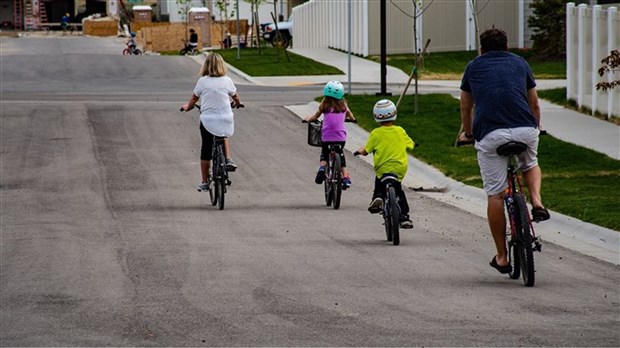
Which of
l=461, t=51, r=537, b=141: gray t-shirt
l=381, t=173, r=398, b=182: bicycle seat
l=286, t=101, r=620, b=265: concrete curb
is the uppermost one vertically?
l=461, t=51, r=537, b=141: gray t-shirt

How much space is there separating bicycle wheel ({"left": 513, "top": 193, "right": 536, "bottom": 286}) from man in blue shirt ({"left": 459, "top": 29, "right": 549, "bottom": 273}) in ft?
0.30

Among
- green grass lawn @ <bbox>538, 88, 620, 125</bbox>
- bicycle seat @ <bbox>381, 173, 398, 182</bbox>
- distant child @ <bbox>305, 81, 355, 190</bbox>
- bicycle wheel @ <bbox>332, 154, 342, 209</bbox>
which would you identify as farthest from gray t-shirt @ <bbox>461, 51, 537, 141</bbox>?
green grass lawn @ <bbox>538, 88, 620, 125</bbox>

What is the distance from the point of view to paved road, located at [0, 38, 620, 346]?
891 cm

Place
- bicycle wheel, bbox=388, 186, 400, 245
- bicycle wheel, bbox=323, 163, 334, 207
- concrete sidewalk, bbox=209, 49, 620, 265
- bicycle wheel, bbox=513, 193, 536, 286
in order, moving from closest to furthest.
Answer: bicycle wheel, bbox=513, 193, 536, 286 < bicycle wheel, bbox=388, 186, 400, 245 < concrete sidewalk, bbox=209, 49, 620, 265 < bicycle wheel, bbox=323, 163, 334, 207

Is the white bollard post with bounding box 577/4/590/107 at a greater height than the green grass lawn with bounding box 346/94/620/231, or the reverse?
the white bollard post with bounding box 577/4/590/107

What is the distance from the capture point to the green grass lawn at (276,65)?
43719mm

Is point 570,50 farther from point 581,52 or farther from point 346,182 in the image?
point 346,182

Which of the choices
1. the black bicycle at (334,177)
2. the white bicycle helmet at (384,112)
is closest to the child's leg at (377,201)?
the white bicycle helmet at (384,112)

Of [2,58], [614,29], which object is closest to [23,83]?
[2,58]

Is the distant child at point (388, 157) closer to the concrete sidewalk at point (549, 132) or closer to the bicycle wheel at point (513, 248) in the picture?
the concrete sidewalk at point (549, 132)

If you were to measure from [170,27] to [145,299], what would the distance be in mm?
64351

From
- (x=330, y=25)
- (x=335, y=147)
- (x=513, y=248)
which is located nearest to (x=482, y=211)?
(x=335, y=147)

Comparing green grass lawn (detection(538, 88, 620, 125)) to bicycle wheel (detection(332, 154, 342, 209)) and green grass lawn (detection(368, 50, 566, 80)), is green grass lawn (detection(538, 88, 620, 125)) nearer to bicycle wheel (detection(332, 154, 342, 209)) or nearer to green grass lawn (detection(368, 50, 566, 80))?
green grass lawn (detection(368, 50, 566, 80))

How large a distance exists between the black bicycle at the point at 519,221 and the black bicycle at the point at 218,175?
6649mm
